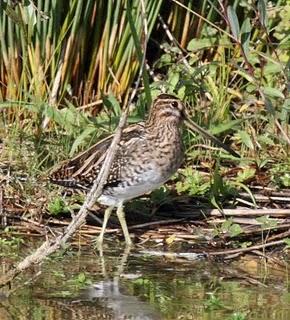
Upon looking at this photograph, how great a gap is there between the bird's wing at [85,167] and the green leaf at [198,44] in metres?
1.30

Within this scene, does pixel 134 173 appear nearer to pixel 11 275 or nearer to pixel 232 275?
pixel 232 275

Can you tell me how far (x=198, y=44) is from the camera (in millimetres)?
7949

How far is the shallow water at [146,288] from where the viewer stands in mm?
5152

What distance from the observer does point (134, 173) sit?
650 cm

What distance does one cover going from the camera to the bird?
6.49 metres

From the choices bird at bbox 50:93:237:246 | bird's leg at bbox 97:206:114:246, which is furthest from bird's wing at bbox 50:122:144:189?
bird's leg at bbox 97:206:114:246

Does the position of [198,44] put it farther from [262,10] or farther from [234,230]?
[262,10]

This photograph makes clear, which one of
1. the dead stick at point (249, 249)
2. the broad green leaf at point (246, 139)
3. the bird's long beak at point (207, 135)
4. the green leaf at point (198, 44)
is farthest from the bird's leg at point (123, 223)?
the green leaf at point (198, 44)

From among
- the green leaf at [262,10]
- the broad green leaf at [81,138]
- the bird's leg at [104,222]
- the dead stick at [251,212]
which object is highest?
the green leaf at [262,10]

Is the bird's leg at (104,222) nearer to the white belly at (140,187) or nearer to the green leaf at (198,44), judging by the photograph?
the white belly at (140,187)

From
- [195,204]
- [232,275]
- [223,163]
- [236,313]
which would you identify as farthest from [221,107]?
[236,313]

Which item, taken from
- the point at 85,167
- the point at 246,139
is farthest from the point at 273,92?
the point at 85,167

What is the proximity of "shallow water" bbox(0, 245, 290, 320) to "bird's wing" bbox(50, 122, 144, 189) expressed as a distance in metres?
0.44

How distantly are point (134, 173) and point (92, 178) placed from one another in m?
0.25
